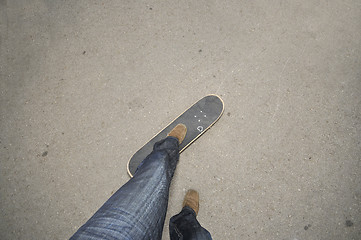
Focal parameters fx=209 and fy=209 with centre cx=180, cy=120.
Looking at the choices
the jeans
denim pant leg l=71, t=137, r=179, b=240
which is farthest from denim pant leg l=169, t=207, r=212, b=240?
denim pant leg l=71, t=137, r=179, b=240

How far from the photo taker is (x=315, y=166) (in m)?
1.38

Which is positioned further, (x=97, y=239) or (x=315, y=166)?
(x=315, y=166)

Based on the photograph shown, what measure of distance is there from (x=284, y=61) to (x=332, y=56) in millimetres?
356

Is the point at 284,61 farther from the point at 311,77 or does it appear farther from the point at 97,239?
the point at 97,239

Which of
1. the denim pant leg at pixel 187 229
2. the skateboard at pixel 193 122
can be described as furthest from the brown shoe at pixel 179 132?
the denim pant leg at pixel 187 229

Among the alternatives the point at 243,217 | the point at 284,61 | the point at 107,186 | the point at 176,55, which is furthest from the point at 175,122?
the point at 284,61

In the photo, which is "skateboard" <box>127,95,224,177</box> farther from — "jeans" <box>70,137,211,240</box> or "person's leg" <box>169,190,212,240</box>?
"person's leg" <box>169,190,212,240</box>

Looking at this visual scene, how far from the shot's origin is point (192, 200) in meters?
1.29

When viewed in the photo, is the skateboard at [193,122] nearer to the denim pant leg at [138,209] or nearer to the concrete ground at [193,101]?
the concrete ground at [193,101]

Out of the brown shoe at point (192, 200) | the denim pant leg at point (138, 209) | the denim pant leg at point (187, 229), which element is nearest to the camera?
the denim pant leg at point (138, 209)

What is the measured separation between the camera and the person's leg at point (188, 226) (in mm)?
1058

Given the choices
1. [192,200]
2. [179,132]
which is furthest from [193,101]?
[192,200]

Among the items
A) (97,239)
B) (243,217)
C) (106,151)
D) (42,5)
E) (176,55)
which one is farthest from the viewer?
(42,5)

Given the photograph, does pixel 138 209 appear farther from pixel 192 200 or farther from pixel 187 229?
pixel 192 200
